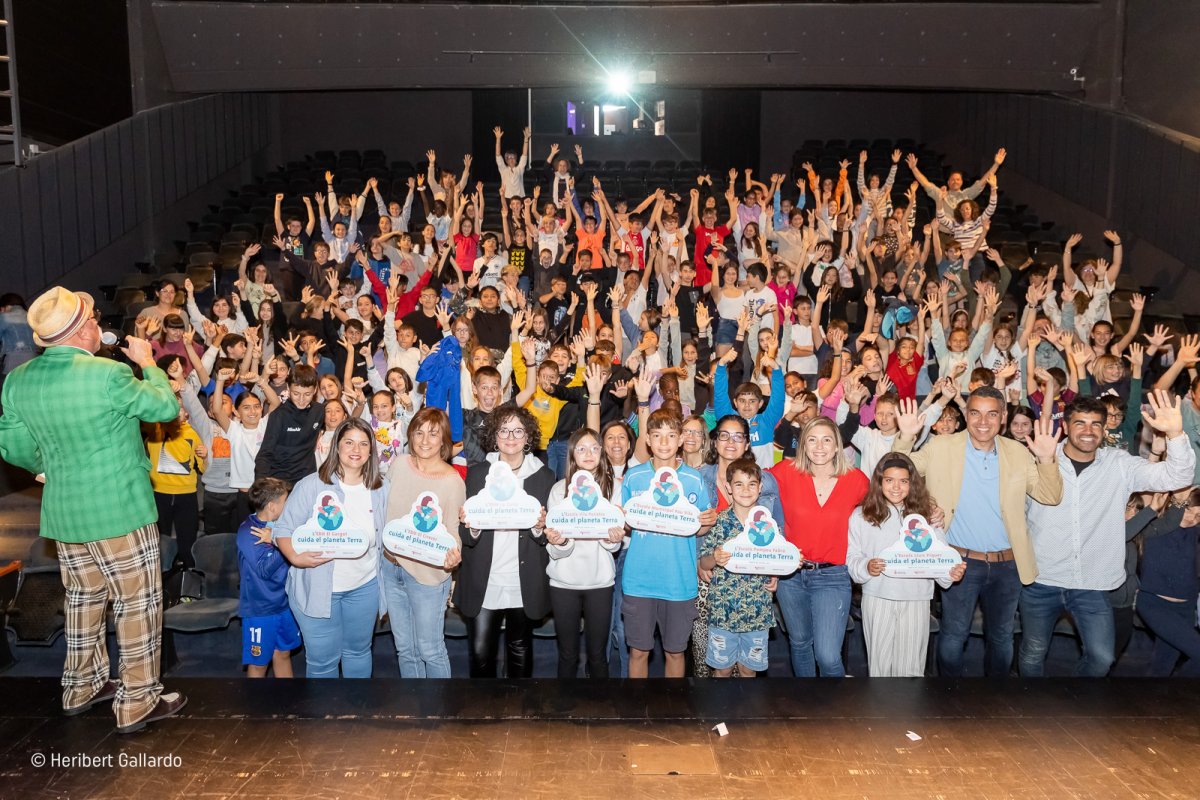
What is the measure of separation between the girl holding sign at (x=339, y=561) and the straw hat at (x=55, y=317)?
1268 mm

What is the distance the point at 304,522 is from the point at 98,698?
1.14 meters

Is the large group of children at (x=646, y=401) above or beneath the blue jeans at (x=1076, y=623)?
above

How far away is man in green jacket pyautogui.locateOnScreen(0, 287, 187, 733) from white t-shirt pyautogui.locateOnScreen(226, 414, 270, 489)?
2.58 m

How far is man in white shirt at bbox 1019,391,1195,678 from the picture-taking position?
203 inches

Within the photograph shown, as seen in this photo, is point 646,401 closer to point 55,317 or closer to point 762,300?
point 55,317

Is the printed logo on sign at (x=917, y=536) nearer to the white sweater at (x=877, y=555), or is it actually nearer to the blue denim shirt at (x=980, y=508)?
the white sweater at (x=877, y=555)

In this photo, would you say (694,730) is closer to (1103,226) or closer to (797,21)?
(1103,226)

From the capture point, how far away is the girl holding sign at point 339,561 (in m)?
4.91

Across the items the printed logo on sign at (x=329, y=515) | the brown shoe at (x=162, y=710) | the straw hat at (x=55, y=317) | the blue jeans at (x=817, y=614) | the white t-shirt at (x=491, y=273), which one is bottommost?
the brown shoe at (x=162, y=710)

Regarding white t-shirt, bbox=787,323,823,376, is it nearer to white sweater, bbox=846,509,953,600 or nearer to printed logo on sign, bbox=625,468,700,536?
white sweater, bbox=846,509,953,600

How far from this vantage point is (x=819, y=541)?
16.8 ft

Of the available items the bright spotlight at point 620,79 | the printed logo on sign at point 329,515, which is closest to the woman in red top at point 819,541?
the printed logo on sign at point 329,515

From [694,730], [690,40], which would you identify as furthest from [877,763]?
[690,40]

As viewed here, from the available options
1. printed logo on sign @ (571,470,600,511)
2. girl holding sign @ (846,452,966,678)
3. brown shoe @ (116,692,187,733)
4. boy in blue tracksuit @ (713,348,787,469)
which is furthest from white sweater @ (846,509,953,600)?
brown shoe @ (116,692,187,733)
